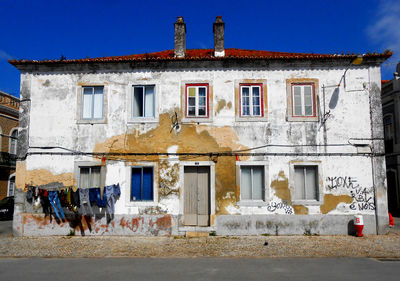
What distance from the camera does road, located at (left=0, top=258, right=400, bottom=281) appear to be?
6.89m

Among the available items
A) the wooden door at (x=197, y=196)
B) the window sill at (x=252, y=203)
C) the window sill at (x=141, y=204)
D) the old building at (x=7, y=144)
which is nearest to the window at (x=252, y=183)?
the window sill at (x=252, y=203)

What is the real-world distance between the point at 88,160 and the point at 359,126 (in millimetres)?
10459

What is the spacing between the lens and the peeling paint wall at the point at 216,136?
12.2m

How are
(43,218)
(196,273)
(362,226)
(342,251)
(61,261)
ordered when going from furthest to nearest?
(43,218), (362,226), (342,251), (61,261), (196,273)

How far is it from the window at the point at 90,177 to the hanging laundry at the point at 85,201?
0.42m

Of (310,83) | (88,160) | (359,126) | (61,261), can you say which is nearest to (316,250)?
(359,126)

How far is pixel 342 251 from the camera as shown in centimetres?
947

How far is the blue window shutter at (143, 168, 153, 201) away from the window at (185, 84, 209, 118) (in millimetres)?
2692

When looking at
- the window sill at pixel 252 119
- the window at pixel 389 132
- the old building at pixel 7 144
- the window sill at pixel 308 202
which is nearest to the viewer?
the window sill at pixel 308 202

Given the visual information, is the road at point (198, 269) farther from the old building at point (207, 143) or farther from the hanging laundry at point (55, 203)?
the old building at point (207, 143)

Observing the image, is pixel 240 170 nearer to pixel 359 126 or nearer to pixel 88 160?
pixel 359 126

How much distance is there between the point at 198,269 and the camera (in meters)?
7.55

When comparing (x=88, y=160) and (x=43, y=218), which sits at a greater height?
(x=88, y=160)

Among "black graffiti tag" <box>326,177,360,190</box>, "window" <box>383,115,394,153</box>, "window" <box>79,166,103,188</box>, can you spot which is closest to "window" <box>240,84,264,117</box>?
"black graffiti tag" <box>326,177,360,190</box>
